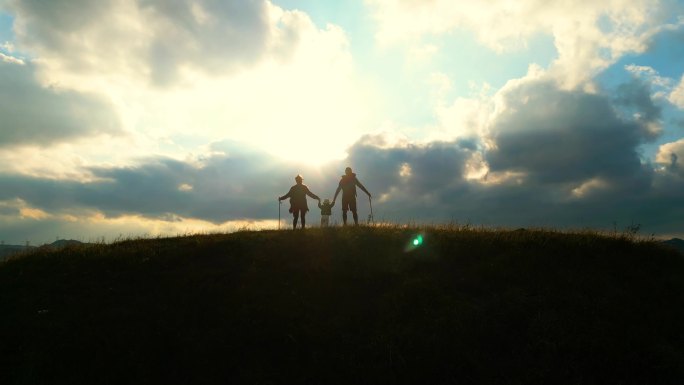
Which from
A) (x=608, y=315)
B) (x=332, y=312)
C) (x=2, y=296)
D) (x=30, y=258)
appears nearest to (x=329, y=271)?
(x=332, y=312)

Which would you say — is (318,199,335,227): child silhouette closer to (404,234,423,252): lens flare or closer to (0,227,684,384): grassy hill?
(0,227,684,384): grassy hill

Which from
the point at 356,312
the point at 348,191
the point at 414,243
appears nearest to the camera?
the point at 356,312

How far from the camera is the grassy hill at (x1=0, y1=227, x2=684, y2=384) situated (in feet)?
34.9

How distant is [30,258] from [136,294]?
7673 millimetres

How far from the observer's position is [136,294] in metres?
14.2

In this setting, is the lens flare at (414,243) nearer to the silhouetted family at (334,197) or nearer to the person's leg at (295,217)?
the silhouetted family at (334,197)

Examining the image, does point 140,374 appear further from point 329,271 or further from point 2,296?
point 2,296

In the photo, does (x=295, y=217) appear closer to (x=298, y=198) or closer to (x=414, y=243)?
(x=298, y=198)

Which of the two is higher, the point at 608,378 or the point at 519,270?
the point at 519,270

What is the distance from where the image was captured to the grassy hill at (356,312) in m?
10.6

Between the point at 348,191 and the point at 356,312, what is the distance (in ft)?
29.9

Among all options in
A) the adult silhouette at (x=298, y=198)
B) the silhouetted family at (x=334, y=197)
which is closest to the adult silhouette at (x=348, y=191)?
the silhouetted family at (x=334, y=197)

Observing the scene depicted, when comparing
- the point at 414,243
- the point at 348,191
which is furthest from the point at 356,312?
the point at 348,191

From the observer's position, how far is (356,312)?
12836 millimetres
